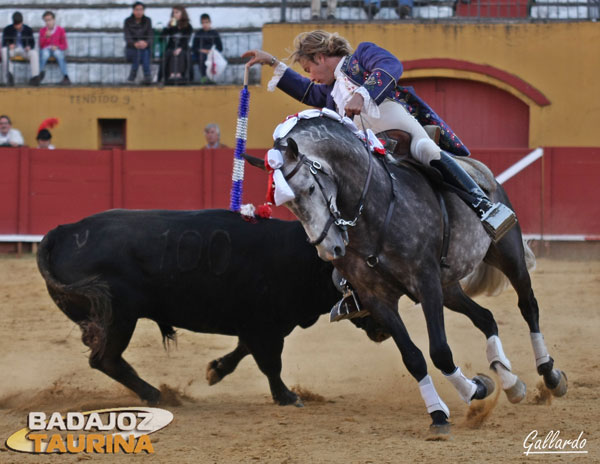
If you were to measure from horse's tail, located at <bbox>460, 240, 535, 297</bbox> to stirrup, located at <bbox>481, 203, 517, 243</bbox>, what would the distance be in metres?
0.79

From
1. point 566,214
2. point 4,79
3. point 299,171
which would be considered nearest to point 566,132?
point 566,214

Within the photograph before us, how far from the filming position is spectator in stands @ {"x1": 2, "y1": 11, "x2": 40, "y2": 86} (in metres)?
12.2

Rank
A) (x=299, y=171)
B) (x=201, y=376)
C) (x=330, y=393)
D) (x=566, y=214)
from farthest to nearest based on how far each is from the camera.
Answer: (x=566, y=214) < (x=201, y=376) < (x=330, y=393) < (x=299, y=171)

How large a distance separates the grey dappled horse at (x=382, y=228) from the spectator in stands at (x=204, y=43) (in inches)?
310

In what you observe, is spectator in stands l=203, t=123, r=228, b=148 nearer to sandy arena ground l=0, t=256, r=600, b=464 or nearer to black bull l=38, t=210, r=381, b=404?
sandy arena ground l=0, t=256, r=600, b=464

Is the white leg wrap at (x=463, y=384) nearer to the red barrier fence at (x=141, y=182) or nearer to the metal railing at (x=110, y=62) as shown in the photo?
the red barrier fence at (x=141, y=182)

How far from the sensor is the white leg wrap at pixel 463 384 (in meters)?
4.09

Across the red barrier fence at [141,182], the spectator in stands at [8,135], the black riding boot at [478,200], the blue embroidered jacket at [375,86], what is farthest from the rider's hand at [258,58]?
the spectator in stands at [8,135]

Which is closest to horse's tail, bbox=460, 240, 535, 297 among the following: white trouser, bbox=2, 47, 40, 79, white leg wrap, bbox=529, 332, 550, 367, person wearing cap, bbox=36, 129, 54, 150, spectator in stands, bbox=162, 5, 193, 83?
white leg wrap, bbox=529, 332, 550, 367

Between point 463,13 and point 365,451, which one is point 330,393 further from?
point 463,13

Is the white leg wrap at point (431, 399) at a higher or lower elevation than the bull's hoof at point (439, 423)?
higher

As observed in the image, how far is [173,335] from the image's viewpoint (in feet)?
16.6

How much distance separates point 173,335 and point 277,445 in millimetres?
1359

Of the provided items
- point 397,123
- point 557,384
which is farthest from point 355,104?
point 557,384
